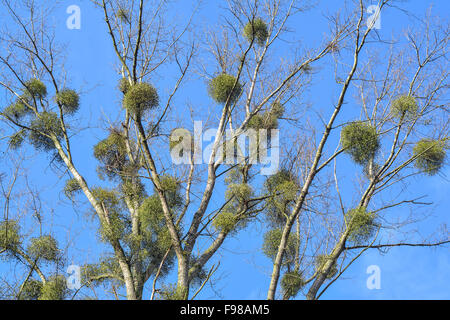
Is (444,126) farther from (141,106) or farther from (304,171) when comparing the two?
(141,106)

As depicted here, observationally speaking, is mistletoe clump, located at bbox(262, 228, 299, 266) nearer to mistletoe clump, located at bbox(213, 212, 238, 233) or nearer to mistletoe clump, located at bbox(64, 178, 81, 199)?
mistletoe clump, located at bbox(213, 212, 238, 233)

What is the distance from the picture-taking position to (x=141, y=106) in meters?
8.10

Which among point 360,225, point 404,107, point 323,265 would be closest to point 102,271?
point 323,265

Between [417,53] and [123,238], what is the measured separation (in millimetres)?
5365

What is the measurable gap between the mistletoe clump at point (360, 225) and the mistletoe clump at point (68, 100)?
16.1ft

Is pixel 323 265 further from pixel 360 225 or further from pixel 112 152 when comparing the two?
pixel 112 152

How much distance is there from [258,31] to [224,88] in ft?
4.13

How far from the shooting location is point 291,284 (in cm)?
793

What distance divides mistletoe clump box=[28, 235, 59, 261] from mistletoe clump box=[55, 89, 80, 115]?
7.59ft

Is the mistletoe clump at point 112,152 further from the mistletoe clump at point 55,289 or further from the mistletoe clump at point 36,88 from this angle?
the mistletoe clump at point 55,289

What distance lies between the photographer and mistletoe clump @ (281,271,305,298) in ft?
25.9

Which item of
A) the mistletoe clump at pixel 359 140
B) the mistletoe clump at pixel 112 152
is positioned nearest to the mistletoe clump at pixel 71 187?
the mistletoe clump at pixel 112 152
